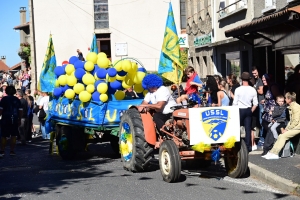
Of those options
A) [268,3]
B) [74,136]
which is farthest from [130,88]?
[268,3]

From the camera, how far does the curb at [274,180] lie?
358 inches

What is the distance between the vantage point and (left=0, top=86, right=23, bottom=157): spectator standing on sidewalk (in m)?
15.4

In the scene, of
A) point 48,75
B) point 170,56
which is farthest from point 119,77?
point 48,75

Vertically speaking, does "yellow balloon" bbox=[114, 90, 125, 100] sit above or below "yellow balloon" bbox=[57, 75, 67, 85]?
below

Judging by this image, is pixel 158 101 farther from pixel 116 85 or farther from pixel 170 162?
pixel 116 85

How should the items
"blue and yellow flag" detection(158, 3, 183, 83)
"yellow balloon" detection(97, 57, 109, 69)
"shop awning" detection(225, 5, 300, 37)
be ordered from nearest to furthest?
"shop awning" detection(225, 5, 300, 37), "yellow balloon" detection(97, 57, 109, 69), "blue and yellow flag" detection(158, 3, 183, 83)

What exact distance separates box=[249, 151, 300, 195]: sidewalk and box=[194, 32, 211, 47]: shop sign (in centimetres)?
1400

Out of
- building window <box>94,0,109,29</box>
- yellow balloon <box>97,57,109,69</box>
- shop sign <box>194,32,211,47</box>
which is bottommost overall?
yellow balloon <box>97,57,109,69</box>

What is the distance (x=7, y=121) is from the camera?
15.4 meters

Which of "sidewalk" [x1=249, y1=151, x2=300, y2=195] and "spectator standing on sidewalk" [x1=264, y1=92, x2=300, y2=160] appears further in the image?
"spectator standing on sidewalk" [x1=264, y1=92, x2=300, y2=160]

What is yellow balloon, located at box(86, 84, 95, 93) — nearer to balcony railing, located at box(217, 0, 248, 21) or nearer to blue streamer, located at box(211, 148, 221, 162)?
blue streamer, located at box(211, 148, 221, 162)

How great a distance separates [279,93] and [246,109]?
82 cm

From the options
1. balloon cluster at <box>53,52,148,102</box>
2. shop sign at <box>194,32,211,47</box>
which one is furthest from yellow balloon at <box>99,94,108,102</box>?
shop sign at <box>194,32,211,47</box>

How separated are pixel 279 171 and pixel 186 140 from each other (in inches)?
66.4
